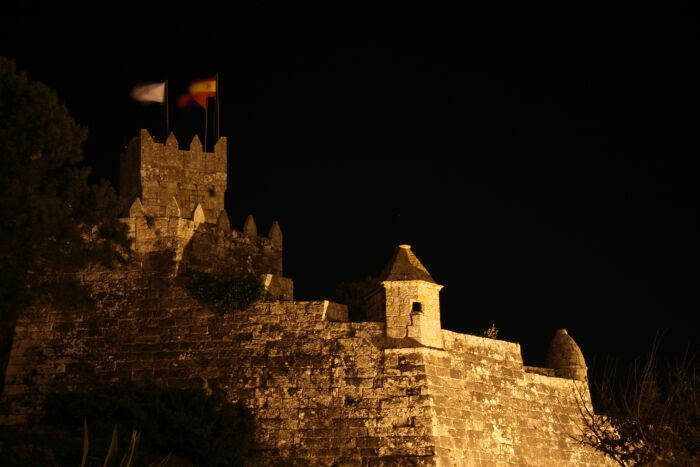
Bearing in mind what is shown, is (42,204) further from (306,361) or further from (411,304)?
(411,304)

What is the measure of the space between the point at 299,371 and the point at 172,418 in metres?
3.25

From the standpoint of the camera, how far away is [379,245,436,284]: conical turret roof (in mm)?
28062

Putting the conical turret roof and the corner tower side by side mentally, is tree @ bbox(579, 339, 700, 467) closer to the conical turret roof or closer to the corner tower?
the conical turret roof

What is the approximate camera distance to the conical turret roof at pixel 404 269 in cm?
2806

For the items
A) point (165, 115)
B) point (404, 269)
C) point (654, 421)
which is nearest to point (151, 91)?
point (165, 115)

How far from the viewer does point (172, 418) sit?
25.9 meters

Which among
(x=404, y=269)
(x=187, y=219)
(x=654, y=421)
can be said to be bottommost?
(x=654, y=421)

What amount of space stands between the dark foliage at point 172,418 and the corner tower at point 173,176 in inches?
328

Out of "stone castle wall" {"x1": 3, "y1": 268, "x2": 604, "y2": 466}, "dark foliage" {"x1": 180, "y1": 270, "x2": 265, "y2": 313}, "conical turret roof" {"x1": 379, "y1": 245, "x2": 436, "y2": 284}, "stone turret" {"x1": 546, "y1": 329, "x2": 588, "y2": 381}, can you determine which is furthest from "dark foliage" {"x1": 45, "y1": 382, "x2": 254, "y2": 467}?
"stone turret" {"x1": 546, "y1": 329, "x2": 588, "y2": 381}

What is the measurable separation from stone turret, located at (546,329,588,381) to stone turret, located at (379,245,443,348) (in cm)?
575

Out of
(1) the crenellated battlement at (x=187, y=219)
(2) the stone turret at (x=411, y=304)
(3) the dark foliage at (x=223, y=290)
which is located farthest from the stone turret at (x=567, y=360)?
(3) the dark foliage at (x=223, y=290)

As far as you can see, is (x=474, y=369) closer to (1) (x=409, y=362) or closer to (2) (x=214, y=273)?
(1) (x=409, y=362)

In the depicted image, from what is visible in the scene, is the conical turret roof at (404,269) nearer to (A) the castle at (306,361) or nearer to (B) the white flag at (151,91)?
(A) the castle at (306,361)

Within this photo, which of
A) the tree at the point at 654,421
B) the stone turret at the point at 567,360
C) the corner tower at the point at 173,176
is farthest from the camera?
the corner tower at the point at 173,176
